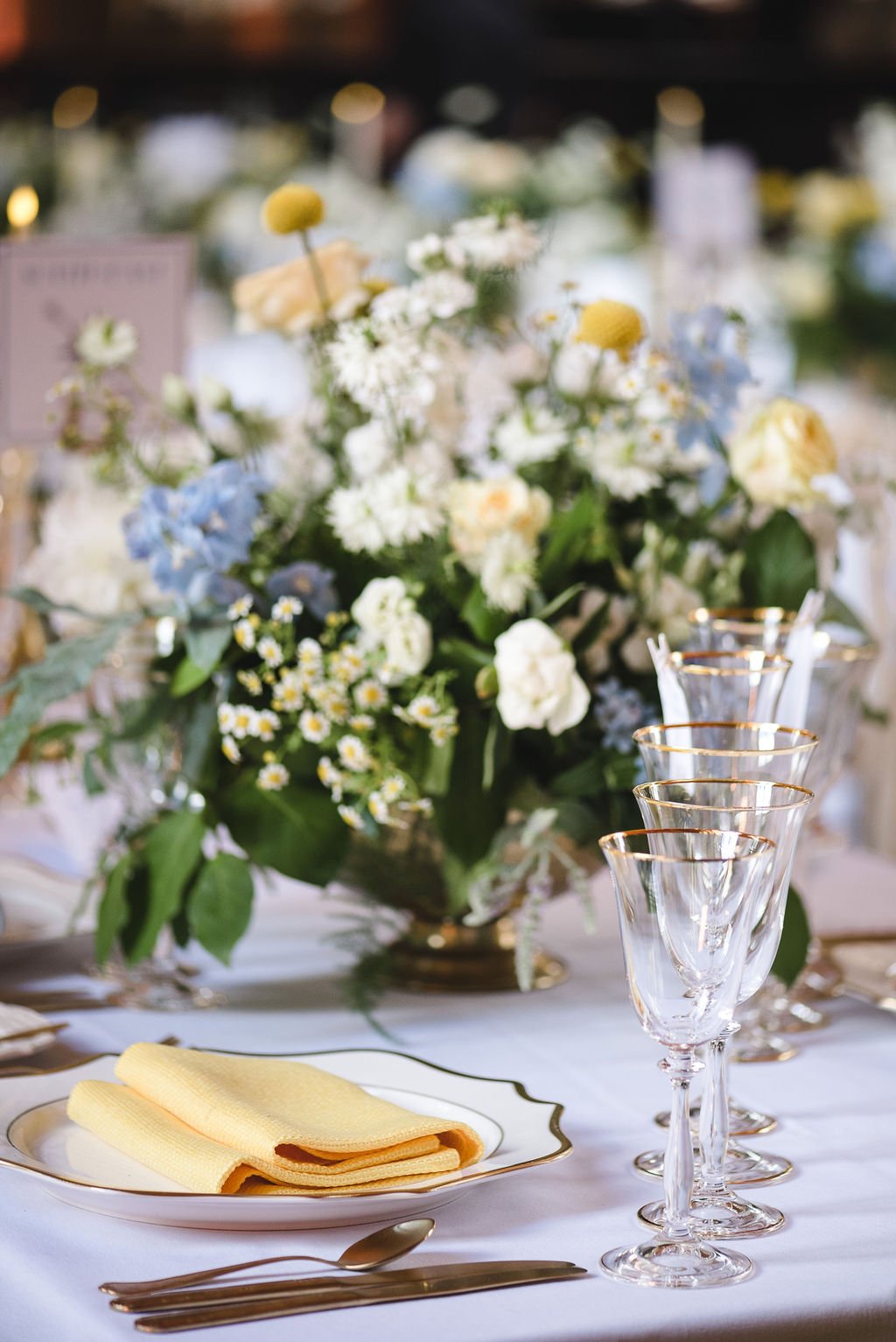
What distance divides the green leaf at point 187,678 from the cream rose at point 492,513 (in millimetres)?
179

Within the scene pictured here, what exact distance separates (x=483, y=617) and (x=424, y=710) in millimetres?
73

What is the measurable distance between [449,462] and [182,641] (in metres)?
0.21

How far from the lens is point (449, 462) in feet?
3.77

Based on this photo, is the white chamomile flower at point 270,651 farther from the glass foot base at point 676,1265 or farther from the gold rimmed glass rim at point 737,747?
the glass foot base at point 676,1265

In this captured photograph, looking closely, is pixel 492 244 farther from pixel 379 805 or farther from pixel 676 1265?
pixel 676 1265

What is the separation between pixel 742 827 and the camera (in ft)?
2.43

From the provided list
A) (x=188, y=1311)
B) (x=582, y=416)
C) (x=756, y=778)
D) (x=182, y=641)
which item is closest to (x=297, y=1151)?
(x=188, y=1311)

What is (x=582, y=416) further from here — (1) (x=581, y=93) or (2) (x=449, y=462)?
(1) (x=581, y=93)

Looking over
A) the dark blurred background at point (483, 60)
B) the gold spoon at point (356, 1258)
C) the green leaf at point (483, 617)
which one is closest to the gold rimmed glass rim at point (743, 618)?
the green leaf at point (483, 617)

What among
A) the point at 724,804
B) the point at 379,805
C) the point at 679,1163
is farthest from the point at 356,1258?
the point at 379,805

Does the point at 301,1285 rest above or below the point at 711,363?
below

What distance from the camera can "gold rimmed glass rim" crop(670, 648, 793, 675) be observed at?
0.95 m

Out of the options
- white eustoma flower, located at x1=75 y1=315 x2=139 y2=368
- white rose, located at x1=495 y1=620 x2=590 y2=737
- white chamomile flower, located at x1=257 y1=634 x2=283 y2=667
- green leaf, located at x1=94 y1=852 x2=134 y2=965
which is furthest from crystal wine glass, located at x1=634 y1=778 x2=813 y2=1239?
white eustoma flower, located at x1=75 y1=315 x2=139 y2=368

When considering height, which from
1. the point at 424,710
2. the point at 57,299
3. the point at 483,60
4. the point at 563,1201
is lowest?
the point at 563,1201
